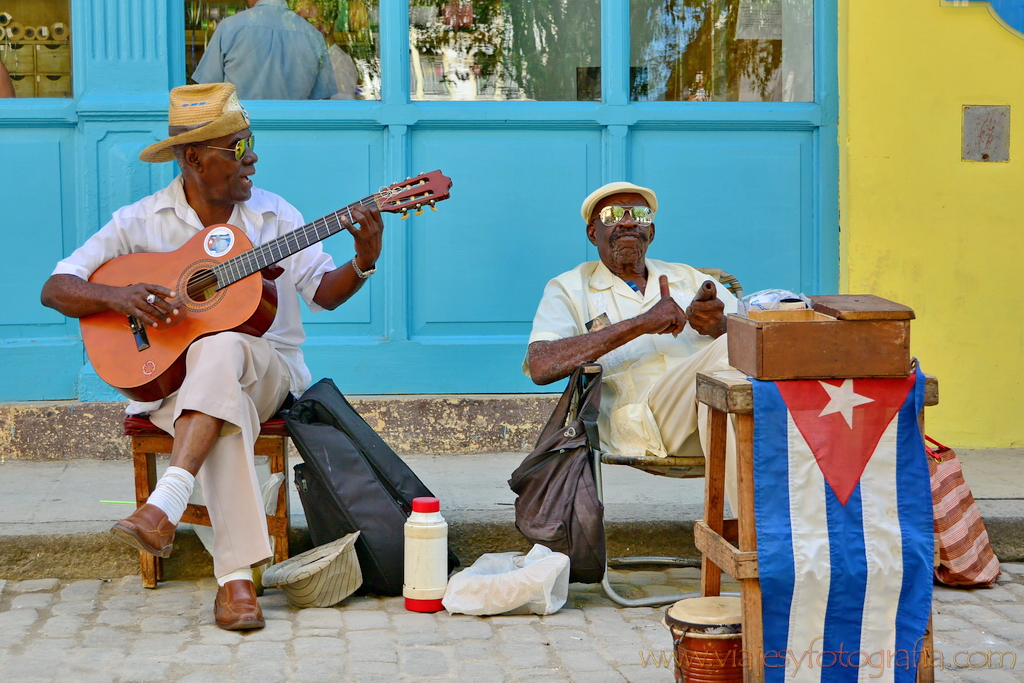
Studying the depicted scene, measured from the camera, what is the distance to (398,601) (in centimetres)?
355

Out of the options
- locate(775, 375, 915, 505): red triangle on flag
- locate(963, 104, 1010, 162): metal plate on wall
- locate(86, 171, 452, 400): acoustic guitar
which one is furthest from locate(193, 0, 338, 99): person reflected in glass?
locate(775, 375, 915, 505): red triangle on flag

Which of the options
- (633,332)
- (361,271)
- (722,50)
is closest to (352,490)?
(361,271)

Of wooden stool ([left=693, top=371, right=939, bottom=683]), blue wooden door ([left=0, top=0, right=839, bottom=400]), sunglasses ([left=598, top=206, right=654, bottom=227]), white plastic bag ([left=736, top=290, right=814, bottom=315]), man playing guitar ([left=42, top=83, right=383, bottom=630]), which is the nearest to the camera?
wooden stool ([left=693, top=371, right=939, bottom=683])

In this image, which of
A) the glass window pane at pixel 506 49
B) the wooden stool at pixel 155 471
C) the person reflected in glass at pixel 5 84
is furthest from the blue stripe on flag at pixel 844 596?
the person reflected in glass at pixel 5 84

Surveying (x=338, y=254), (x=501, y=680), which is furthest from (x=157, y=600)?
(x=338, y=254)

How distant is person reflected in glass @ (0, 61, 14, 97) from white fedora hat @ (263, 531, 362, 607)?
2.88 metres

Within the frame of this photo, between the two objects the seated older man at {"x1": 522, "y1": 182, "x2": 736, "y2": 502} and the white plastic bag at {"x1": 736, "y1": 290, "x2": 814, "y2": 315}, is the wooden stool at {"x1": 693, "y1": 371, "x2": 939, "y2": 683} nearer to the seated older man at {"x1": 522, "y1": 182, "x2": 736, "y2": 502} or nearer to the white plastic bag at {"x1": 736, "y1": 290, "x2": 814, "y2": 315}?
the white plastic bag at {"x1": 736, "y1": 290, "x2": 814, "y2": 315}

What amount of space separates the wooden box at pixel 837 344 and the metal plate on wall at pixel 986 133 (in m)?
3.00

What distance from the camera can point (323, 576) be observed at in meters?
3.41

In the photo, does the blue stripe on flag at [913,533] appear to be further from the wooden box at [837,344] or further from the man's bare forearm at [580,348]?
the man's bare forearm at [580,348]

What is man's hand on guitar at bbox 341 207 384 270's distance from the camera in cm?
355

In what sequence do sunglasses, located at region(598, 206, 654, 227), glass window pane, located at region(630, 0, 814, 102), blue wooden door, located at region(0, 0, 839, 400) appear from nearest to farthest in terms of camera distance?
sunglasses, located at region(598, 206, 654, 227) → blue wooden door, located at region(0, 0, 839, 400) → glass window pane, located at region(630, 0, 814, 102)

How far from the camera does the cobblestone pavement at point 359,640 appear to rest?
114 inches

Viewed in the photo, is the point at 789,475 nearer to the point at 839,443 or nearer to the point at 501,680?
the point at 839,443
